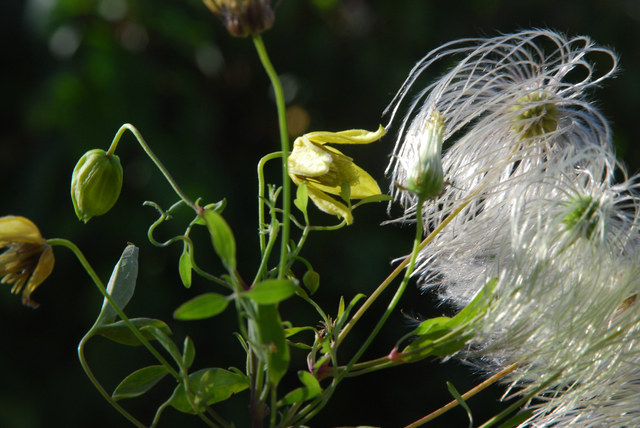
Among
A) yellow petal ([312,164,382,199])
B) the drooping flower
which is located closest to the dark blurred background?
the drooping flower

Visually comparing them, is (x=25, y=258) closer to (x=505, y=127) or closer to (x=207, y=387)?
(x=207, y=387)

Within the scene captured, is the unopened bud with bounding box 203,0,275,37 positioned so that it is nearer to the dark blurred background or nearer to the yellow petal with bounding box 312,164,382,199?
the yellow petal with bounding box 312,164,382,199

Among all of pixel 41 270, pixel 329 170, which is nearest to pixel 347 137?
pixel 329 170

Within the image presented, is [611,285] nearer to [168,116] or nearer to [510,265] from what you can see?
[510,265]

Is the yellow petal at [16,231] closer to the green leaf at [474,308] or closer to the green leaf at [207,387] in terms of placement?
the green leaf at [207,387]

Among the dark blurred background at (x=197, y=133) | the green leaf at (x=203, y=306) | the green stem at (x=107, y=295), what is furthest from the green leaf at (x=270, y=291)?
the dark blurred background at (x=197, y=133)
